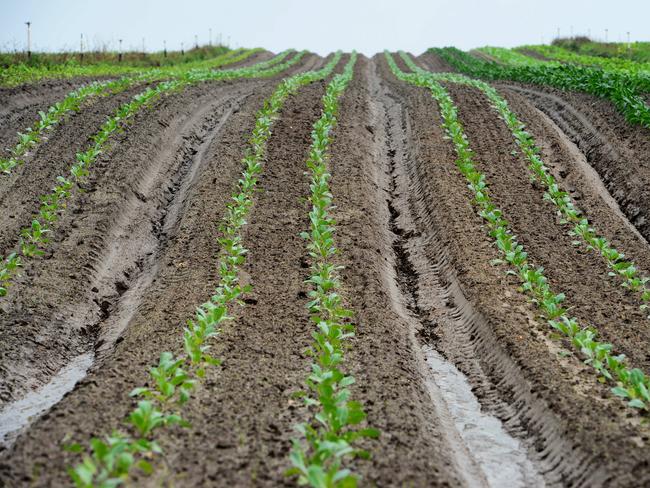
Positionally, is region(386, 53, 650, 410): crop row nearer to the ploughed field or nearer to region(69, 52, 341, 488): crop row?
the ploughed field

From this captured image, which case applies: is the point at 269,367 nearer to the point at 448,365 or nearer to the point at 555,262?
the point at 448,365

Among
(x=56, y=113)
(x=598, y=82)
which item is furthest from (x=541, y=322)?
(x=598, y=82)

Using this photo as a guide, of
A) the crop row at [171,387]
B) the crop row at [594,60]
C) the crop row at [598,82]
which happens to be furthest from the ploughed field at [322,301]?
the crop row at [594,60]

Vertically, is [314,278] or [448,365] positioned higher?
[314,278]

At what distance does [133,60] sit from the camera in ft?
107

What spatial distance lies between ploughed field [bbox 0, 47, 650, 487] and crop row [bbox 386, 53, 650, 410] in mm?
31

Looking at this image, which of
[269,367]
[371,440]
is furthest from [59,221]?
[371,440]

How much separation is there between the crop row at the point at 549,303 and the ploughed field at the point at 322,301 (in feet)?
0.10

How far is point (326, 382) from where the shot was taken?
505cm

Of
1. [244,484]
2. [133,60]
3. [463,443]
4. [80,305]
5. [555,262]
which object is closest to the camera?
[244,484]

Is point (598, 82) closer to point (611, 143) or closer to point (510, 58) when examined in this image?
point (611, 143)

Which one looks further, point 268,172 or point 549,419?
point 268,172

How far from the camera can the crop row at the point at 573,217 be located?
7766mm

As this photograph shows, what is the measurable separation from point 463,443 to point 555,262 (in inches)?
142
